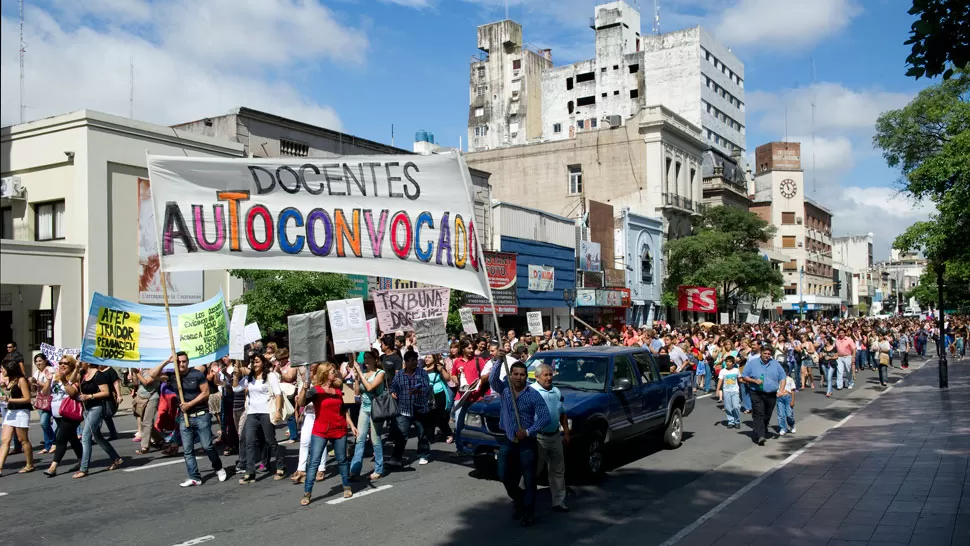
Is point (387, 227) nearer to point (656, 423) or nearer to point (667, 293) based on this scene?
point (656, 423)

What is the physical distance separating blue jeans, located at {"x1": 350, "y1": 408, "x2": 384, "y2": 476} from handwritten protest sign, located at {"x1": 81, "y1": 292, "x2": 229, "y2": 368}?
284 centimetres

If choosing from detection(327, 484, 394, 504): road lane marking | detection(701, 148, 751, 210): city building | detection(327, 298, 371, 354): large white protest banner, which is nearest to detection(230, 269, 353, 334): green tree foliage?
detection(327, 298, 371, 354): large white protest banner

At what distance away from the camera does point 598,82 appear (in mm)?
73875

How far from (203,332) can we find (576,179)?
138 ft

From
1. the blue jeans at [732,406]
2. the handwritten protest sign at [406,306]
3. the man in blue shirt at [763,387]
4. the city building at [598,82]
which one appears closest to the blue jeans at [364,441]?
the handwritten protest sign at [406,306]

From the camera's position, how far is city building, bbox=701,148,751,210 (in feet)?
194

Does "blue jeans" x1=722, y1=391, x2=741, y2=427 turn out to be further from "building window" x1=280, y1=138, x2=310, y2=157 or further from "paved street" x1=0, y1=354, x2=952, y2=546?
"building window" x1=280, y1=138, x2=310, y2=157

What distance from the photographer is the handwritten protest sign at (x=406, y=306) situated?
56.3ft

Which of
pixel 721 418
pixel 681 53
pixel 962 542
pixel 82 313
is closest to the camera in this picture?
pixel 962 542

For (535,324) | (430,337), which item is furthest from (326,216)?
(535,324)

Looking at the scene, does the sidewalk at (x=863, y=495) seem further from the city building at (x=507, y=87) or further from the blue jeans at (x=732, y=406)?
the city building at (x=507, y=87)

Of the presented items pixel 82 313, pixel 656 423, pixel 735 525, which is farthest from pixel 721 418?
pixel 82 313

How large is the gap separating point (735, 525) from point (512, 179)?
45.9 meters

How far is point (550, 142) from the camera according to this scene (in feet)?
173
